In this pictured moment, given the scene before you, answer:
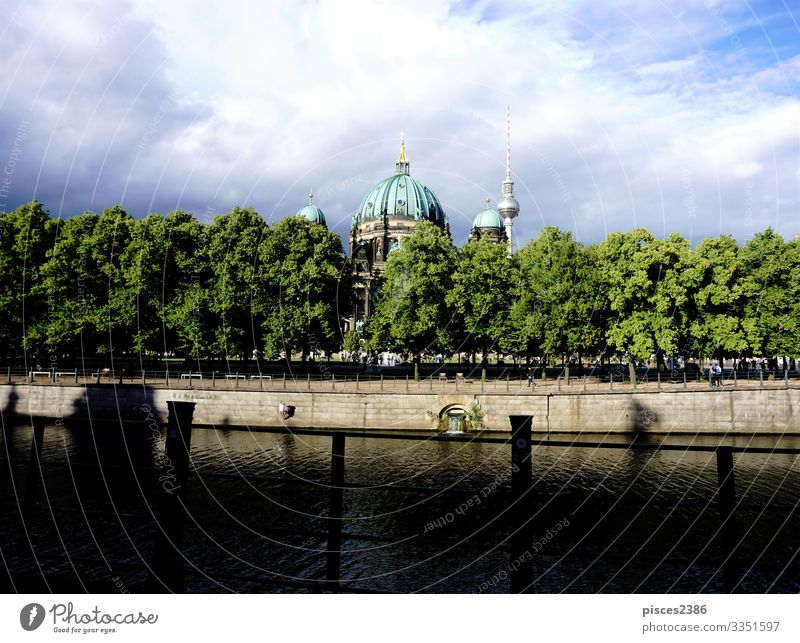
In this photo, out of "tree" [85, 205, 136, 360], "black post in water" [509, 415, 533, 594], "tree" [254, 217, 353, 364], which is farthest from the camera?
"tree" [254, 217, 353, 364]

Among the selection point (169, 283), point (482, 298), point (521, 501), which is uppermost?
point (169, 283)

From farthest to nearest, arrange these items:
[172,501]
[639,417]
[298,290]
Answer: [298,290]
[639,417]
[172,501]

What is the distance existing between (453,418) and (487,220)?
117m

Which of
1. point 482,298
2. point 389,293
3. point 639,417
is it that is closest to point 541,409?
point 639,417

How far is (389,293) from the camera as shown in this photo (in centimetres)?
5541

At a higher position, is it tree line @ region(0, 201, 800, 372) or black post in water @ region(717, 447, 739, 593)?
tree line @ region(0, 201, 800, 372)

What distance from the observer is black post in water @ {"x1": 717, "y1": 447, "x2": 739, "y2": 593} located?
23.1 feet

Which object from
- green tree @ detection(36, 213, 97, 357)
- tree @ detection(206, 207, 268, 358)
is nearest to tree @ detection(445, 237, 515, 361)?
tree @ detection(206, 207, 268, 358)

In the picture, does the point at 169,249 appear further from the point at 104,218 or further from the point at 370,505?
the point at 370,505

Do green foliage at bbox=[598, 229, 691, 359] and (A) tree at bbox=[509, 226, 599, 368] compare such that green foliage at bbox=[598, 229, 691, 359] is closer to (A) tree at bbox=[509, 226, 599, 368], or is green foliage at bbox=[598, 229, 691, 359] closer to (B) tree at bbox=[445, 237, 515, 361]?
(A) tree at bbox=[509, 226, 599, 368]

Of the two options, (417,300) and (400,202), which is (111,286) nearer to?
(417,300)

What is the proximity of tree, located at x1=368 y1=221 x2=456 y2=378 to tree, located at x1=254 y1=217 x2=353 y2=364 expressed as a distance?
15.3 ft

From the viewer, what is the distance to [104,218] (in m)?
55.8

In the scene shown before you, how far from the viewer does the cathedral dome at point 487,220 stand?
15212 centimetres
